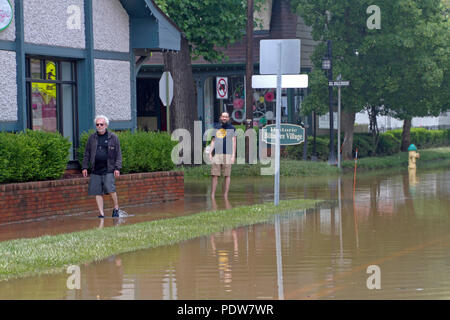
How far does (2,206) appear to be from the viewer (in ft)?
Answer: 49.9

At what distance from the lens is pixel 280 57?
682 inches

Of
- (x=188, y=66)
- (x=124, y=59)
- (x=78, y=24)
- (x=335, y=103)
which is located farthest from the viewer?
(x=335, y=103)

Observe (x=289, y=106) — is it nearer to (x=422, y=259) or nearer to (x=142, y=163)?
(x=142, y=163)

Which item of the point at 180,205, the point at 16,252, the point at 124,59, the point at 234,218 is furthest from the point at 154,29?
the point at 16,252

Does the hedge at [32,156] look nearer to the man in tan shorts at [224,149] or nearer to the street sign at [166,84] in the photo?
the man in tan shorts at [224,149]

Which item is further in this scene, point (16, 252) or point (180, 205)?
point (180, 205)

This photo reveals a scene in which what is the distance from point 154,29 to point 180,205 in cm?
426

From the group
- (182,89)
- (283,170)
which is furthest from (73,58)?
(182,89)

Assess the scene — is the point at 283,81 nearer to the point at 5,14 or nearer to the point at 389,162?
the point at 5,14

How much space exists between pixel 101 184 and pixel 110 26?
16.6 ft

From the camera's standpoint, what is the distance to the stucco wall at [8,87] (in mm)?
16578

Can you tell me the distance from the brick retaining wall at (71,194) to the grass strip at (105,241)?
2282 millimetres

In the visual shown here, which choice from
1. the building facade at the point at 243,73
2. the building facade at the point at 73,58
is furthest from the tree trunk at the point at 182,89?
the building facade at the point at 73,58
